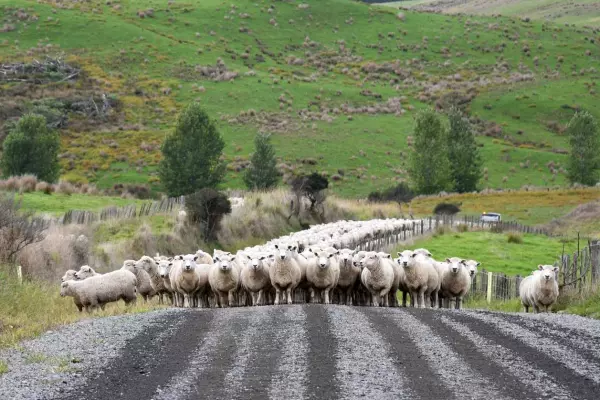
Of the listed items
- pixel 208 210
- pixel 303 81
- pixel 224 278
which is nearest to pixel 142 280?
pixel 224 278

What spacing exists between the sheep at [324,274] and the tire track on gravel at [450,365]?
6303 millimetres

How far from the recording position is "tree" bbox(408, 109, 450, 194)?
84.9 meters

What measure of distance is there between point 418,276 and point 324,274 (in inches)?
99.6

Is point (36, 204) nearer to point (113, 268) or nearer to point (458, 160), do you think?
point (113, 268)

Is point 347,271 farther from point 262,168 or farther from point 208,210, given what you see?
point 262,168

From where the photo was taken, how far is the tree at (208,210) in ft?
135

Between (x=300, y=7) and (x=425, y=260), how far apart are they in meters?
127

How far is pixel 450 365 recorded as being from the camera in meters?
13.0

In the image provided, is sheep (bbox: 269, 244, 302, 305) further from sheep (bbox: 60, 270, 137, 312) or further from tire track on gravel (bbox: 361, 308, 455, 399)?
tire track on gravel (bbox: 361, 308, 455, 399)

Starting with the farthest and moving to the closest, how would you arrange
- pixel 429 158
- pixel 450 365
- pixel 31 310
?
Result: pixel 429 158
pixel 31 310
pixel 450 365

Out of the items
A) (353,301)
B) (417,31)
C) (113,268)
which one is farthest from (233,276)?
(417,31)

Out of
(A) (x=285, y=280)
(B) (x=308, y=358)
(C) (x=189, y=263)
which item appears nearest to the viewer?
(B) (x=308, y=358)

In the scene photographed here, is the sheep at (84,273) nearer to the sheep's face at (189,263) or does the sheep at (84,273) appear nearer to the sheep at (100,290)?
the sheep at (100,290)

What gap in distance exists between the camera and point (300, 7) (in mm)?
147875
